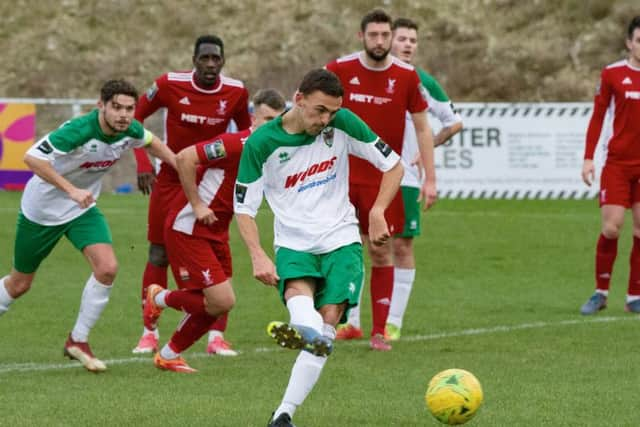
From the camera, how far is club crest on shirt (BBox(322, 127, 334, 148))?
736cm

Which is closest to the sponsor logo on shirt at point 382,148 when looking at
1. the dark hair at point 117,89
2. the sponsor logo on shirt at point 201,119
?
the dark hair at point 117,89

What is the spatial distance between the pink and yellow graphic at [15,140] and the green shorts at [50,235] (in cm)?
1424

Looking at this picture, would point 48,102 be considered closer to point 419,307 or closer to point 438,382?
point 419,307

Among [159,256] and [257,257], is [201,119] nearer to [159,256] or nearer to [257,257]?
[159,256]

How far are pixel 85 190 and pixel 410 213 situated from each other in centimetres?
300

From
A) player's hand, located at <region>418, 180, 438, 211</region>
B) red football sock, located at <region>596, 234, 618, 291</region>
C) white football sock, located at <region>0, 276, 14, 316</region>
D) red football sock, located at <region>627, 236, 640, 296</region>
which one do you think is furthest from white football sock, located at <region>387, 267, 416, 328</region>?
white football sock, located at <region>0, 276, 14, 316</region>

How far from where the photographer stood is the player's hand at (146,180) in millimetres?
9859

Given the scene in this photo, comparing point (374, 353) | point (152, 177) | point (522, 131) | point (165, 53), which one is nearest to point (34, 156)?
point (152, 177)

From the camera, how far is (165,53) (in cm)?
3366

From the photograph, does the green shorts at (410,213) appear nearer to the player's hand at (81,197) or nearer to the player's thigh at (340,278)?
the player's hand at (81,197)

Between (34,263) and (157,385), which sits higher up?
(34,263)

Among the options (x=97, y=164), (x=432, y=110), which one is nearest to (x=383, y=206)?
(x=97, y=164)

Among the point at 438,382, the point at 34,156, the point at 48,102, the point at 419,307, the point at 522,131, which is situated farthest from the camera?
the point at 48,102

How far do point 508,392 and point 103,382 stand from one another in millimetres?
2425
